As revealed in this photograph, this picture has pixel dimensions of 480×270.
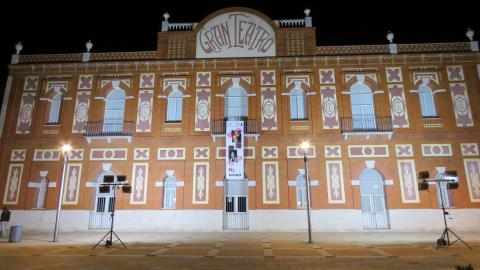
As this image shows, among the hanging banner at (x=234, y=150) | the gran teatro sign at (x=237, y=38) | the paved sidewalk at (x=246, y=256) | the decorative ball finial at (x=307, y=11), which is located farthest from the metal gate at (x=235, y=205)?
the decorative ball finial at (x=307, y=11)

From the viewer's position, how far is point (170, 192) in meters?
19.6

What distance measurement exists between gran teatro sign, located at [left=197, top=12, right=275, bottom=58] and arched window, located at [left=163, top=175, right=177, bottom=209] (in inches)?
322

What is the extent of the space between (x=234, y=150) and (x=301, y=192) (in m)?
4.62

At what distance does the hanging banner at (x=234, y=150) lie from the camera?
62.5 feet

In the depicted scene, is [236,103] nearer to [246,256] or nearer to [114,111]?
[114,111]

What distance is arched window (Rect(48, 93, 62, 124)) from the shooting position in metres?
21.2

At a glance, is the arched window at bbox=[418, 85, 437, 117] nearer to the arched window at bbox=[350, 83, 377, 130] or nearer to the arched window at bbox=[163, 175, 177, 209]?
the arched window at bbox=[350, 83, 377, 130]

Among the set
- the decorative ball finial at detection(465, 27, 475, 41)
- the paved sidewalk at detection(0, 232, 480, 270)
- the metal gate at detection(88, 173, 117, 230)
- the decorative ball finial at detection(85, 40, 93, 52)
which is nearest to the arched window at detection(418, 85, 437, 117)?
the decorative ball finial at detection(465, 27, 475, 41)

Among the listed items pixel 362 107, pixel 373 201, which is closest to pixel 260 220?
pixel 373 201

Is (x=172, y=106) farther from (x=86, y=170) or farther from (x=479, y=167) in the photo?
(x=479, y=167)

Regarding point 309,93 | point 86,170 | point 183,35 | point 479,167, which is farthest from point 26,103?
point 479,167

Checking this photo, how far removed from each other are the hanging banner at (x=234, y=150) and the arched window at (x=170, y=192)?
3345mm

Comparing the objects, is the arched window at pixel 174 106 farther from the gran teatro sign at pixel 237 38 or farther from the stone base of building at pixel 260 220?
the stone base of building at pixel 260 220

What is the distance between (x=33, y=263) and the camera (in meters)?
9.09
